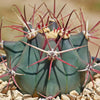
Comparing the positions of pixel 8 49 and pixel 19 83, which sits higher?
pixel 8 49

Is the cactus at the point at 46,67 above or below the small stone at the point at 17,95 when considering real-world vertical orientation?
above

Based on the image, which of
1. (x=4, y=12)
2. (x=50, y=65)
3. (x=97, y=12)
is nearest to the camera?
(x=50, y=65)

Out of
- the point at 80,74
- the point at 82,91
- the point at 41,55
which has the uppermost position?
the point at 41,55

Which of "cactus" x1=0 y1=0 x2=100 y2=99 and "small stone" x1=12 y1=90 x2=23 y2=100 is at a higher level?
"cactus" x1=0 y1=0 x2=100 y2=99

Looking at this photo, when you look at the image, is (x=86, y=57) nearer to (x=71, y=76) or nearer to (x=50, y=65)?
(x=71, y=76)

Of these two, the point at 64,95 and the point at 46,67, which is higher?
the point at 46,67

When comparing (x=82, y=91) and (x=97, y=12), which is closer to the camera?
(x=82, y=91)

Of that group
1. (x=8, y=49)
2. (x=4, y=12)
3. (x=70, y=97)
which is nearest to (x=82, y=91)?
(x=70, y=97)

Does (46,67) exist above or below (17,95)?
above

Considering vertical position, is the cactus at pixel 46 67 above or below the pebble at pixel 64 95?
above

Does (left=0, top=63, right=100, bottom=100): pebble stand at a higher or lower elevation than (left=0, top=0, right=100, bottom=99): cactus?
lower

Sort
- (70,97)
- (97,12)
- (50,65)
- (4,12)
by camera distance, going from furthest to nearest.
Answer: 1. (97,12)
2. (4,12)
3. (70,97)
4. (50,65)
